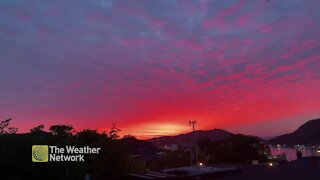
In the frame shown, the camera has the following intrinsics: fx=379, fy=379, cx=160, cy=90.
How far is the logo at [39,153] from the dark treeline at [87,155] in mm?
404

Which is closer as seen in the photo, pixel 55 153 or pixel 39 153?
pixel 39 153

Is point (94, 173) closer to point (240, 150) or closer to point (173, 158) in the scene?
point (173, 158)

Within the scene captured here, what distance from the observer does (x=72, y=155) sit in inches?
1604

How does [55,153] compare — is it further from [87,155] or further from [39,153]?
[87,155]

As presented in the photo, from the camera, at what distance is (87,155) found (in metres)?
48.0

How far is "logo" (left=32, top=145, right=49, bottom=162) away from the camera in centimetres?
3494

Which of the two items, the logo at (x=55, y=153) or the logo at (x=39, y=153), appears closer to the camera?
the logo at (x=39, y=153)

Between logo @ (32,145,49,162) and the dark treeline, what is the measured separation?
0.40 m

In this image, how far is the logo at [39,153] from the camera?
1375 inches

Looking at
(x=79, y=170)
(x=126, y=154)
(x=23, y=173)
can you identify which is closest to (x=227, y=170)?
(x=79, y=170)

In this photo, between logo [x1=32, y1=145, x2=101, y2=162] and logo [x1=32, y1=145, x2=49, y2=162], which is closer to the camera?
logo [x1=32, y1=145, x2=49, y2=162]

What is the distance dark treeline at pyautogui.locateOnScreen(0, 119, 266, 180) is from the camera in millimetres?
35188

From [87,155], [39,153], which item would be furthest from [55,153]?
[87,155]

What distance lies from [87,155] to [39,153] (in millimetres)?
12625
